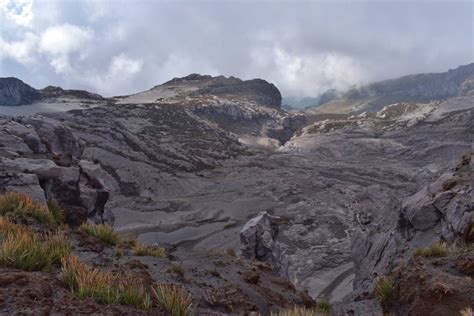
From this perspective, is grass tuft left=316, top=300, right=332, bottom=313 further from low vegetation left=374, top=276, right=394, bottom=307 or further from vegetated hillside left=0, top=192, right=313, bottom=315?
low vegetation left=374, top=276, right=394, bottom=307

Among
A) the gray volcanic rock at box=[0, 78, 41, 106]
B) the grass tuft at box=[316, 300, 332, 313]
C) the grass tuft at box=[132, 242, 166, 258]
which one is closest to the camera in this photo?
the grass tuft at box=[316, 300, 332, 313]

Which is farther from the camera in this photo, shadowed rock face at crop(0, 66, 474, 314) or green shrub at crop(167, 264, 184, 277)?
shadowed rock face at crop(0, 66, 474, 314)

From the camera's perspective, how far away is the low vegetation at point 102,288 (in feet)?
26.3

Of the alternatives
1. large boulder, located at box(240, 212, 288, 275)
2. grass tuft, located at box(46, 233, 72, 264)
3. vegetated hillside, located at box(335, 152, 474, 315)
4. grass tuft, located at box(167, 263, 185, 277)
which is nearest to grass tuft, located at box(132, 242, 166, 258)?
grass tuft, located at box(167, 263, 185, 277)

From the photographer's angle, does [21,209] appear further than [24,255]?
Yes

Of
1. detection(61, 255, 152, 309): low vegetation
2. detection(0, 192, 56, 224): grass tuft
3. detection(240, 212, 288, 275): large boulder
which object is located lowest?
detection(240, 212, 288, 275): large boulder

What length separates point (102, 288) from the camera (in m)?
8.12

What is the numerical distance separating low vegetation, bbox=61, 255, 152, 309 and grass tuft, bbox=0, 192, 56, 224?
24.1 feet

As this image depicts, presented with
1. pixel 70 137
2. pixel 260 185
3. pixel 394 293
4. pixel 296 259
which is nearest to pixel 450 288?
pixel 394 293

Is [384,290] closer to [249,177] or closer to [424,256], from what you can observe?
[424,256]

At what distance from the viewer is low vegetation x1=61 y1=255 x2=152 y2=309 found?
8.01m

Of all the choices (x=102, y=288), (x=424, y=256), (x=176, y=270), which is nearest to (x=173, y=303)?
(x=102, y=288)

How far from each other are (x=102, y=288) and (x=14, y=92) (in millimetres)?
202129

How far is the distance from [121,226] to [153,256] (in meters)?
65.1
